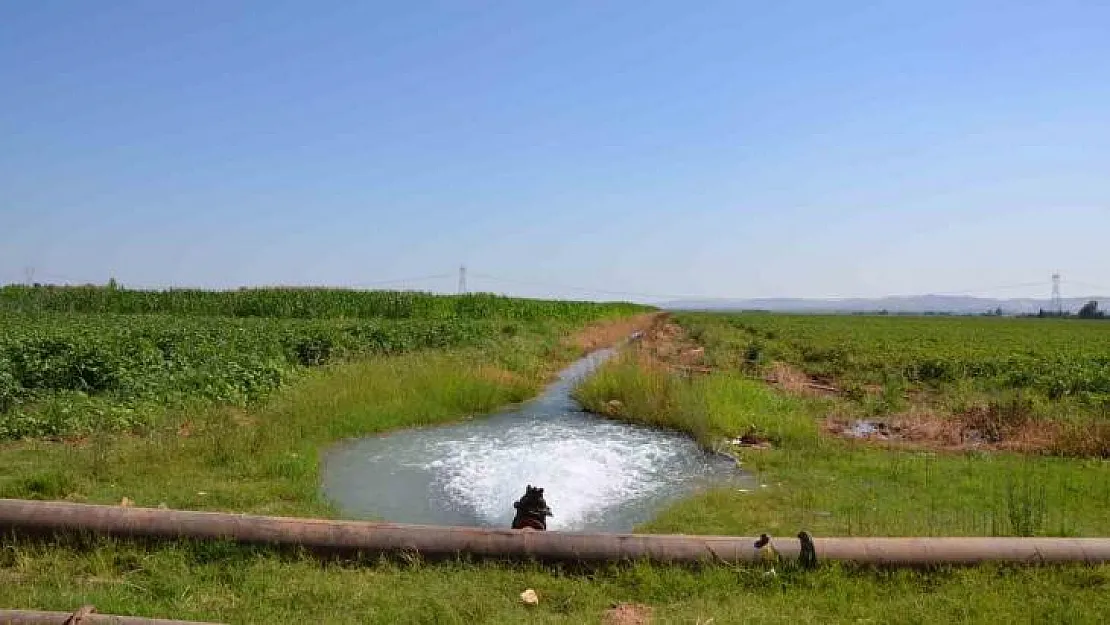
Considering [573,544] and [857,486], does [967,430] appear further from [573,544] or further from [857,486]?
[573,544]

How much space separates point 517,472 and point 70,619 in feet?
21.3

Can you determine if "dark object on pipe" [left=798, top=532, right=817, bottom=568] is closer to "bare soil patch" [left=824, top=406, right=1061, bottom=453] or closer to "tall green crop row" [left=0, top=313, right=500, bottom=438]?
"bare soil patch" [left=824, top=406, right=1061, bottom=453]

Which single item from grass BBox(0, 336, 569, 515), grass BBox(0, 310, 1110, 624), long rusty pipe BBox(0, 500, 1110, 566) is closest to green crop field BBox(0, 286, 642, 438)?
grass BBox(0, 336, 569, 515)

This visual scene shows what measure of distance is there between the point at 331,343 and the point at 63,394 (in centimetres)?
723

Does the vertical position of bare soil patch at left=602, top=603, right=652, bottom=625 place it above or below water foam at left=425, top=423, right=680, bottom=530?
above

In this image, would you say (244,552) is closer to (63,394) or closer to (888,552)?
(888,552)

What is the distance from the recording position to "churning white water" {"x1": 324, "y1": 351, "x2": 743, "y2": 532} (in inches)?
335

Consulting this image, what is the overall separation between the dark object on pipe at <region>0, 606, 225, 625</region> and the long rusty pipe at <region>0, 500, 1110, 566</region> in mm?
1502

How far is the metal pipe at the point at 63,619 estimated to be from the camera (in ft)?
14.4

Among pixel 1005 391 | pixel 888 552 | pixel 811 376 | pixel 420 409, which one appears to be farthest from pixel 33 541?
pixel 811 376

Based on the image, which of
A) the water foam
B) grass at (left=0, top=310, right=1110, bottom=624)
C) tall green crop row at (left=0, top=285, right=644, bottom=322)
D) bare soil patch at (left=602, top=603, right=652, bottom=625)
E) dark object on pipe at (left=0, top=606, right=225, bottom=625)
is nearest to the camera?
dark object on pipe at (left=0, top=606, right=225, bottom=625)

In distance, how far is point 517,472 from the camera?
10375 millimetres

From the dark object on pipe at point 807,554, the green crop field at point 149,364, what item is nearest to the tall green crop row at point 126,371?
the green crop field at point 149,364

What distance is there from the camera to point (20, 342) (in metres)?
14.2
